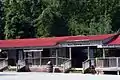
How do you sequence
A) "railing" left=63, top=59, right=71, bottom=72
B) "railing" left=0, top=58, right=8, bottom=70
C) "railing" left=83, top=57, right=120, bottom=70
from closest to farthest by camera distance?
"railing" left=83, top=57, right=120, bottom=70
"railing" left=63, top=59, right=71, bottom=72
"railing" left=0, top=58, right=8, bottom=70

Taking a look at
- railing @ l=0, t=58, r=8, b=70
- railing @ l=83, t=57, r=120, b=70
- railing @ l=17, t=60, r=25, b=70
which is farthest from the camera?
railing @ l=0, t=58, r=8, b=70

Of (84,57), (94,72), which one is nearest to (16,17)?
(84,57)

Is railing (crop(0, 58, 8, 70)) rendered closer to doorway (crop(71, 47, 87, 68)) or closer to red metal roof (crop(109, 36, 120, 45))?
doorway (crop(71, 47, 87, 68))

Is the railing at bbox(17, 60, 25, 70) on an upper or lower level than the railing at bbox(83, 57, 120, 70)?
lower

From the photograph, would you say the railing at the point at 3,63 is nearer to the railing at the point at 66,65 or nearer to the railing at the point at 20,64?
the railing at the point at 20,64

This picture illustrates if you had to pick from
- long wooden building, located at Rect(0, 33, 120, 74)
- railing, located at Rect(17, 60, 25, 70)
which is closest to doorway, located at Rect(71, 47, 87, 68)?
long wooden building, located at Rect(0, 33, 120, 74)

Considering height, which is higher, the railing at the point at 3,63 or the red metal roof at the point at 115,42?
the red metal roof at the point at 115,42

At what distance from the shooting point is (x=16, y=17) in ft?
199

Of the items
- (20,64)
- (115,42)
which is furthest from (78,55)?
(20,64)

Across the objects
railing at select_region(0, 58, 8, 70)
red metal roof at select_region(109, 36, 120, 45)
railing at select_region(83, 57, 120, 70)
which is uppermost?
red metal roof at select_region(109, 36, 120, 45)

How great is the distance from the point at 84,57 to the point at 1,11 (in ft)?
98.3

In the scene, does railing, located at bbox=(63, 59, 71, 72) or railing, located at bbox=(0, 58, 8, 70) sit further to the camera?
railing, located at bbox=(0, 58, 8, 70)

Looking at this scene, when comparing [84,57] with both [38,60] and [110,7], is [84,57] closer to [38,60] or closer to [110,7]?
[38,60]

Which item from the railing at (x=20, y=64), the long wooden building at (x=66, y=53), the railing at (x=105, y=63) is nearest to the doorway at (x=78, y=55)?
the long wooden building at (x=66, y=53)
